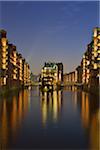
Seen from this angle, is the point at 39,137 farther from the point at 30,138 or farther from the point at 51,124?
the point at 51,124

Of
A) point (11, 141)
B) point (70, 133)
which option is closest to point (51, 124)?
point (70, 133)

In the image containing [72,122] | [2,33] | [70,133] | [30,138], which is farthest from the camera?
[2,33]

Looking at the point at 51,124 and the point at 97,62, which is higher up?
the point at 97,62

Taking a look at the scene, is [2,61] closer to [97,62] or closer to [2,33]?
[2,33]

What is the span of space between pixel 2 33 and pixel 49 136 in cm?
10470

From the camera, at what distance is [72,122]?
122 feet

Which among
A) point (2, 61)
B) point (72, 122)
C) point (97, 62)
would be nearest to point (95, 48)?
point (97, 62)

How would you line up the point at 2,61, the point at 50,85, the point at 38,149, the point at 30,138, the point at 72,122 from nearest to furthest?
1. the point at 38,149
2. the point at 30,138
3. the point at 72,122
4. the point at 2,61
5. the point at 50,85

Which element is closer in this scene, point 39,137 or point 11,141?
point 11,141

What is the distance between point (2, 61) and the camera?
119 m

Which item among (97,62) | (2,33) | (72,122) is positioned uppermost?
(2,33)

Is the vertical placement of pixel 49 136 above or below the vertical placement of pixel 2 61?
below

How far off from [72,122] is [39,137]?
10.7m

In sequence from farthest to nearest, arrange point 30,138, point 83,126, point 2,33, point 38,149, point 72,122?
point 2,33 → point 72,122 → point 83,126 → point 30,138 → point 38,149
